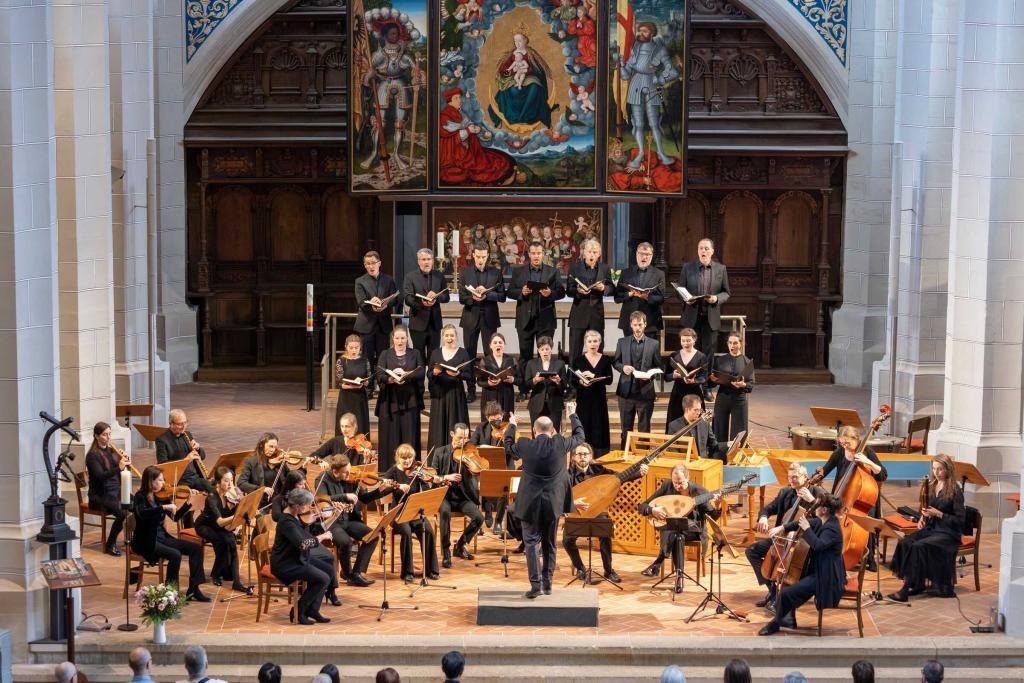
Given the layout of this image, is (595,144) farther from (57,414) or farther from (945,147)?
(57,414)

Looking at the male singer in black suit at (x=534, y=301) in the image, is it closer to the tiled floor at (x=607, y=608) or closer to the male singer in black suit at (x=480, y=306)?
the male singer in black suit at (x=480, y=306)

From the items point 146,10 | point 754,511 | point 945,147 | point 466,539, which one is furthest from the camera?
point 146,10

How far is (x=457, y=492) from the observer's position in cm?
1352

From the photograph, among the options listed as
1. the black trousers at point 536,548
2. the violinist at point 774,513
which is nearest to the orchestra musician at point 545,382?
the black trousers at point 536,548

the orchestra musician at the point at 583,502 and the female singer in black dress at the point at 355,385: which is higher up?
the female singer in black dress at the point at 355,385

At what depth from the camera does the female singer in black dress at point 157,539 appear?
12.2 metres

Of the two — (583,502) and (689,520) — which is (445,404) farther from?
(689,520)

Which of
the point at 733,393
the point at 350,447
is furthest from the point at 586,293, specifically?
the point at 350,447

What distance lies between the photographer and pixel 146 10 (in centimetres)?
1811

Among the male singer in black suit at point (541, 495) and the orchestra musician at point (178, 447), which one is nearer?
the male singer in black suit at point (541, 495)

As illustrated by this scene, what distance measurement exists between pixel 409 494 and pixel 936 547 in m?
4.31

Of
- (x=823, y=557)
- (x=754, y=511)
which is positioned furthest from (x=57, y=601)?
(x=754, y=511)

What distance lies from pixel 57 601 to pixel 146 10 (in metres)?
8.98

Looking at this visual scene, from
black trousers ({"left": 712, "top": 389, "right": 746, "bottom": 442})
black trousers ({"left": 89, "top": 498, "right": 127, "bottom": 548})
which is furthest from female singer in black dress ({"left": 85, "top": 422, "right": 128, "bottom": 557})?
black trousers ({"left": 712, "top": 389, "right": 746, "bottom": 442})
